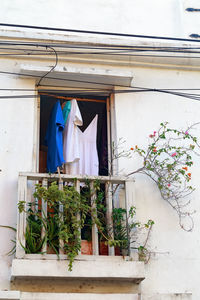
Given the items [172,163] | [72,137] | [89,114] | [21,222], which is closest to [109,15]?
[89,114]

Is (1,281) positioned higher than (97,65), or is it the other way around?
(97,65)

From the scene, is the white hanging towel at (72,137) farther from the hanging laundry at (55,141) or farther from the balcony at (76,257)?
the balcony at (76,257)

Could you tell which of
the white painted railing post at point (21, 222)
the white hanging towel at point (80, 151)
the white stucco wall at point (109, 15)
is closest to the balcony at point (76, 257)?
the white painted railing post at point (21, 222)

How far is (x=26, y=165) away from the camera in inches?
335

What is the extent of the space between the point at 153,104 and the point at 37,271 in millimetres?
3056

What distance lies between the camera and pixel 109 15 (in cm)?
1005

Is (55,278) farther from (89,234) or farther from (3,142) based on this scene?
(3,142)

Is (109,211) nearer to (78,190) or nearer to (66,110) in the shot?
(78,190)

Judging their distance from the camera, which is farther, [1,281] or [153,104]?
[153,104]

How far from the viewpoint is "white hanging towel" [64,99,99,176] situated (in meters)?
8.88

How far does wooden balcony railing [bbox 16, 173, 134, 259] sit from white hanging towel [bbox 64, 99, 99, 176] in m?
0.42

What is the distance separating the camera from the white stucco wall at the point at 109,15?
32.4 ft

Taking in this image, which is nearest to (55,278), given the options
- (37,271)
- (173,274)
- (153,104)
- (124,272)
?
(37,271)

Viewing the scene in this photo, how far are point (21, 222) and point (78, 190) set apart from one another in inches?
31.3
